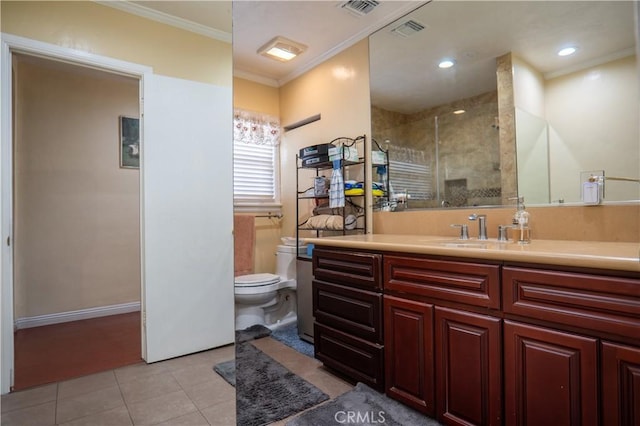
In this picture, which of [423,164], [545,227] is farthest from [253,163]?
[545,227]

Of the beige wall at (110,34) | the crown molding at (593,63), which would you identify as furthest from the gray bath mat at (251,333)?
the crown molding at (593,63)

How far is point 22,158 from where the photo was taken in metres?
2.54

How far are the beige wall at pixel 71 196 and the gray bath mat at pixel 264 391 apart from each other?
2180mm

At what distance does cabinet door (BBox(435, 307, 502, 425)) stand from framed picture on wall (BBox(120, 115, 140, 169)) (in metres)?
3.11

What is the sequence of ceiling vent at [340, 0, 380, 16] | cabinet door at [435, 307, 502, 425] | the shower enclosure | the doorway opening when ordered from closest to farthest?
cabinet door at [435, 307, 502, 425] → the shower enclosure → ceiling vent at [340, 0, 380, 16] → the doorway opening

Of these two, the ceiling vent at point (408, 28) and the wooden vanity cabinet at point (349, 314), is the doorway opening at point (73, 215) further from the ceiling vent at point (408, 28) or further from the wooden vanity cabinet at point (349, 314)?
the ceiling vent at point (408, 28)

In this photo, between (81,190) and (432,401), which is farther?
(81,190)

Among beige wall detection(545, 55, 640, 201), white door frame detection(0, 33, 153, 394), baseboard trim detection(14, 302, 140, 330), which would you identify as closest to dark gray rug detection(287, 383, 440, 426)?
beige wall detection(545, 55, 640, 201)

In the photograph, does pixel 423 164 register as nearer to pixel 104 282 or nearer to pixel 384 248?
pixel 384 248

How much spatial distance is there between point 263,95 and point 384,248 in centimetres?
93

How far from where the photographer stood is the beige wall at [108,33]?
1570mm

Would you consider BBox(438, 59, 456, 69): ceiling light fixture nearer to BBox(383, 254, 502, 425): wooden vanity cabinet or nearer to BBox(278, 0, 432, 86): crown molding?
BBox(278, 0, 432, 86): crown molding

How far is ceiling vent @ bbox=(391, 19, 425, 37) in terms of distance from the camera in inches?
79.6

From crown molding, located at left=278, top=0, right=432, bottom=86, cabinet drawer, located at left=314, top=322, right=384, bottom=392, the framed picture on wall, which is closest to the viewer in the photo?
cabinet drawer, located at left=314, top=322, right=384, bottom=392
